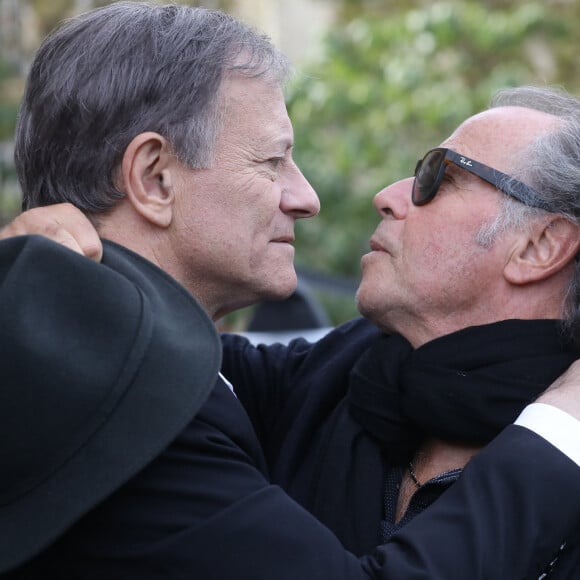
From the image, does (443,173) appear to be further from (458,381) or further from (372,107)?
(372,107)

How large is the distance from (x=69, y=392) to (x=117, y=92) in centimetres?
84

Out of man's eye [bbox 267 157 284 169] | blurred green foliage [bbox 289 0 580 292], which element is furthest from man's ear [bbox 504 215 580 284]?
blurred green foliage [bbox 289 0 580 292]

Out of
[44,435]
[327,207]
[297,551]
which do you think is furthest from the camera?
[327,207]

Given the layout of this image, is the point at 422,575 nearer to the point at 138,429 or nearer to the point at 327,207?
the point at 138,429

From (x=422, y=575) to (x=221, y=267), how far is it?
0.91 m

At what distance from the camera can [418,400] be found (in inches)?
97.6

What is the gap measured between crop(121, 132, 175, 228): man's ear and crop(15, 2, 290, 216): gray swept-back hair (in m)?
0.03

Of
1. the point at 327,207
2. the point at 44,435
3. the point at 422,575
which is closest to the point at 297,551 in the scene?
the point at 422,575

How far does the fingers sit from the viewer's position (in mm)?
2029

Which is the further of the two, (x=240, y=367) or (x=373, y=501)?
(x=240, y=367)

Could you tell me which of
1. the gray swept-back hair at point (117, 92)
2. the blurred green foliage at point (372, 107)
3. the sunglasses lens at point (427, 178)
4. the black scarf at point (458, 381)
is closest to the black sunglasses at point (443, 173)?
the sunglasses lens at point (427, 178)

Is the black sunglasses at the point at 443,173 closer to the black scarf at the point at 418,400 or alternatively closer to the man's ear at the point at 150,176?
the black scarf at the point at 418,400

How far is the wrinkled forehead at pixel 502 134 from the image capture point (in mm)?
2648

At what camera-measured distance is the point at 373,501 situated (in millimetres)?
2518
